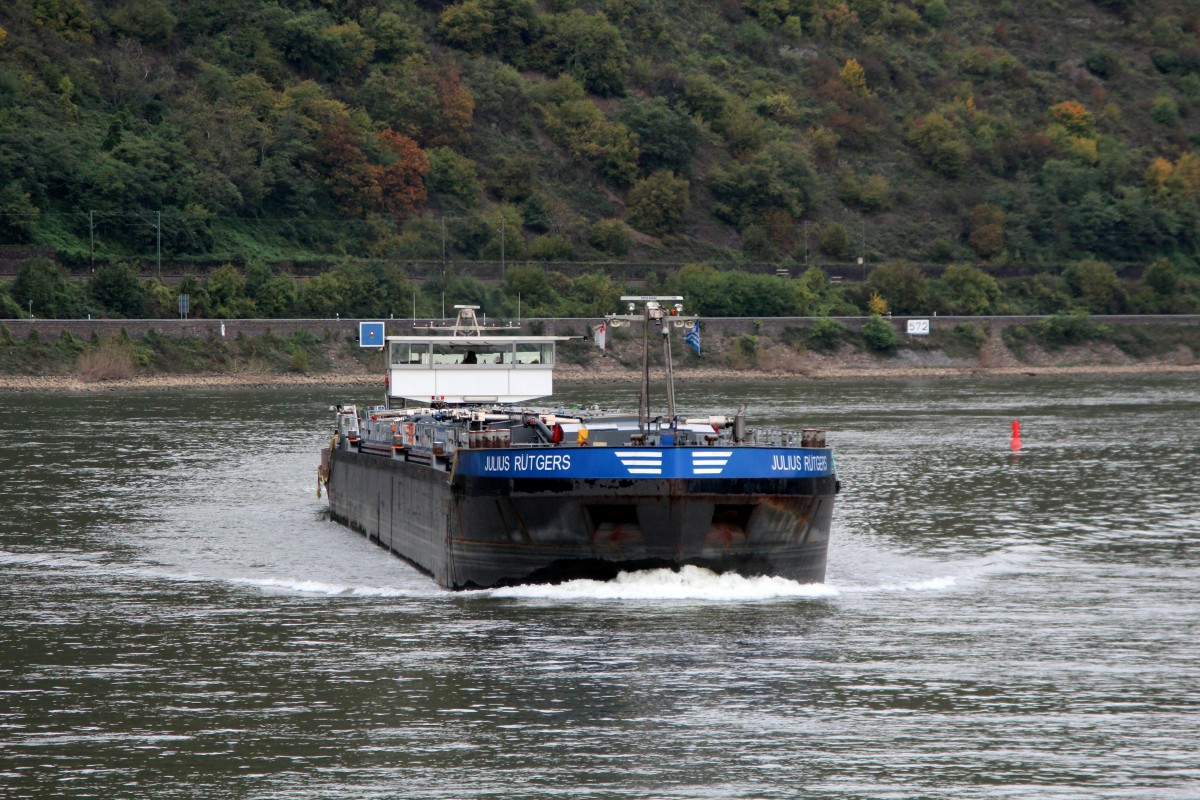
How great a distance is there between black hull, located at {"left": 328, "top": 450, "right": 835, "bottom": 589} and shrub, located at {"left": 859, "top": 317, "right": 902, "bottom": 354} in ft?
343

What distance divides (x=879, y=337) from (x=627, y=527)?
107724mm

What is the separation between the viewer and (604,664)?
27.0m

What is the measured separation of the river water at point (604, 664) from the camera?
71.2ft

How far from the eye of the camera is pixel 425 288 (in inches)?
5384

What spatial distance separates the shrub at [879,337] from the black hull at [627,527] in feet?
343

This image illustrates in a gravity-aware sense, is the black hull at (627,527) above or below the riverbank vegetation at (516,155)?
below

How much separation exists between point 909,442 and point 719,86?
4589 inches

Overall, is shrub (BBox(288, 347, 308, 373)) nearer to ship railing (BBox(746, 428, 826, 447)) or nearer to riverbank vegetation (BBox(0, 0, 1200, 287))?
riverbank vegetation (BBox(0, 0, 1200, 287))

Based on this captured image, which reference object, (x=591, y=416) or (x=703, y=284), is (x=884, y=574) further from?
(x=703, y=284)

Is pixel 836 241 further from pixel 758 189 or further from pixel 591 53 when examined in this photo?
pixel 591 53

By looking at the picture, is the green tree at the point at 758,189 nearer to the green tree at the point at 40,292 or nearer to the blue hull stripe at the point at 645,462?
the green tree at the point at 40,292

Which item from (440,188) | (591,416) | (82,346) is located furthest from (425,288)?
(591,416)

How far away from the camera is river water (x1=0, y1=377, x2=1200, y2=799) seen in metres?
21.7

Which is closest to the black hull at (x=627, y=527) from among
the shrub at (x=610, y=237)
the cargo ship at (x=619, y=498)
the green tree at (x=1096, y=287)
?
the cargo ship at (x=619, y=498)
